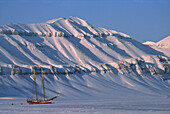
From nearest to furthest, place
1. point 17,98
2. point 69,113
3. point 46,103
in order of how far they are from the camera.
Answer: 1. point 69,113
2. point 46,103
3. point 17,98

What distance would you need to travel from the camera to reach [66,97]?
19962cm

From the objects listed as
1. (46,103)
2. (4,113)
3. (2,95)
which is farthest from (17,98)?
(4,113)

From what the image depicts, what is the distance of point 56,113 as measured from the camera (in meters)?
101

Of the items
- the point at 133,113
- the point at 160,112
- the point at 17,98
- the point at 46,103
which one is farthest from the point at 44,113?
the point at 17,98

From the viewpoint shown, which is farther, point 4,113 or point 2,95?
point 2,95

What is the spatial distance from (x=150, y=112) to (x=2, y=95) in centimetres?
10587

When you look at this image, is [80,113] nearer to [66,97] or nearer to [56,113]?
[56,113]

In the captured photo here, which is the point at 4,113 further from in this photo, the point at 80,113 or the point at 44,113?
the point at 80,113

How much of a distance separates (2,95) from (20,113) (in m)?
98.0

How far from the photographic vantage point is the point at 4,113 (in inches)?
4021

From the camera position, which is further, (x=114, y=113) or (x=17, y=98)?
(x=17, y=98)

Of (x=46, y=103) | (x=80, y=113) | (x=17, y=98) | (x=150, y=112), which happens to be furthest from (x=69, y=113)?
(x=17, y=98)

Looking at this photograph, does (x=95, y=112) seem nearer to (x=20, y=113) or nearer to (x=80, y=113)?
(x=80, y=113)

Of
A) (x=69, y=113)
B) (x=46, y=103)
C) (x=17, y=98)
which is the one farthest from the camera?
(x=17, y=98)
